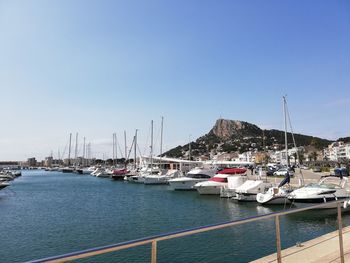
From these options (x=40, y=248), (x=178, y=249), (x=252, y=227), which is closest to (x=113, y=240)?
(x=40, y=248)

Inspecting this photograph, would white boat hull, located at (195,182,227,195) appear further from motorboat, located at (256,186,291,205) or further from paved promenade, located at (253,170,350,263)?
paved promenade, located at (253,170,350,263)

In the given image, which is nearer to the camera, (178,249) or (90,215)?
(178,249)

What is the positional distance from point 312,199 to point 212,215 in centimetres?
822

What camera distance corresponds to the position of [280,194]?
33281mm

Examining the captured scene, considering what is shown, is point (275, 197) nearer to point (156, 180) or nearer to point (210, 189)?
point (210, 189)

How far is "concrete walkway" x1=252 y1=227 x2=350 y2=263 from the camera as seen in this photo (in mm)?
7418

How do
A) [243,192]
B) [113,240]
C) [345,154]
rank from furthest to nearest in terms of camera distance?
[345,154]
[243,192]
[113,240]

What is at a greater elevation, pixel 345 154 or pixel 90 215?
pixel 345 154

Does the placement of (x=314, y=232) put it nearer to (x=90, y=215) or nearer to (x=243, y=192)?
(x=243, y=192)

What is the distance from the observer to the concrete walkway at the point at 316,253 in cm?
742

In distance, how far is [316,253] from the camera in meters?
8.04

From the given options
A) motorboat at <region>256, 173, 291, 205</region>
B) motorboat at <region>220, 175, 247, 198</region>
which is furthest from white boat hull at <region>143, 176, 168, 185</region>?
motorboat at <region>256, 173, 291, 205</region>

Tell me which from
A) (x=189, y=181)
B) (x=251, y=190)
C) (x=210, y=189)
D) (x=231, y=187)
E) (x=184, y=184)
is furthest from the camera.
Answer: (x=189, y=181)

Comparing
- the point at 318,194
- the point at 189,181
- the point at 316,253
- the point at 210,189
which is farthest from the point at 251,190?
the point at 316,253
